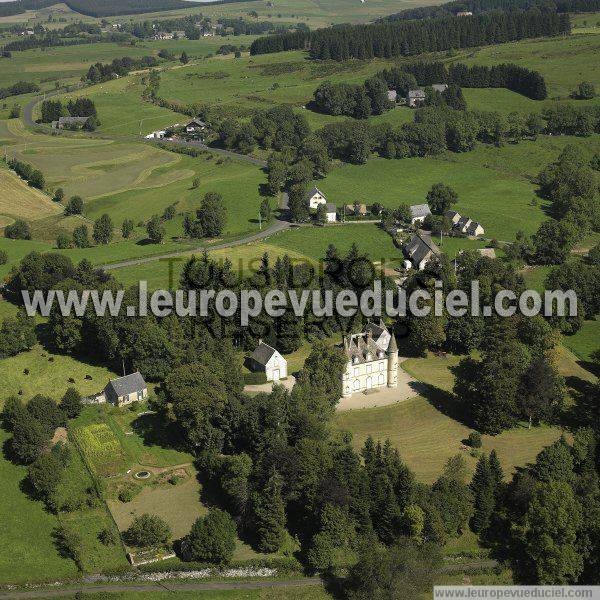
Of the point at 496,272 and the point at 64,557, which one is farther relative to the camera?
the point at 496,272

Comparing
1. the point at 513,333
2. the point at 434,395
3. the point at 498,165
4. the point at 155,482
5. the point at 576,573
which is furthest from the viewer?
the point at 498,165

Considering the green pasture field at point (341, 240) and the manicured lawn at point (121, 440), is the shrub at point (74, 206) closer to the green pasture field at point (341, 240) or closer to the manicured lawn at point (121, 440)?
the green pasture field at point (341, 240)

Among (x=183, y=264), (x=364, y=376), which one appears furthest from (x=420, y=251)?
(x=364, y=376)

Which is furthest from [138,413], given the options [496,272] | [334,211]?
[334,211]

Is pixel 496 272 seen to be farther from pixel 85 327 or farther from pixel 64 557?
pixel 64 557

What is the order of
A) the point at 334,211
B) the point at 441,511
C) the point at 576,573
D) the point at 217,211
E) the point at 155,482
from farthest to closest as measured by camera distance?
the point at 334,211 → the point at 217,211 → the point at 155,482 → the point at 441,511 → the point at 576,573

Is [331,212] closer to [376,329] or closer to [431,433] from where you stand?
[376,329]

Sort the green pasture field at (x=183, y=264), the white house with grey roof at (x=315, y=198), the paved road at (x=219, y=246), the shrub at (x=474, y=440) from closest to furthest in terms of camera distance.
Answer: the shrub at (x=474, y=440), the green pasture field at (x=183, y=264), the paved road at (x=219, y=246), the white house with grey roof at (x=315, y=198)

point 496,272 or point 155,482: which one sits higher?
point 496,272

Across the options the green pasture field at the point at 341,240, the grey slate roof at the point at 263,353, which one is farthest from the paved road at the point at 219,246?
the grey slate roof at the point at 263,353
